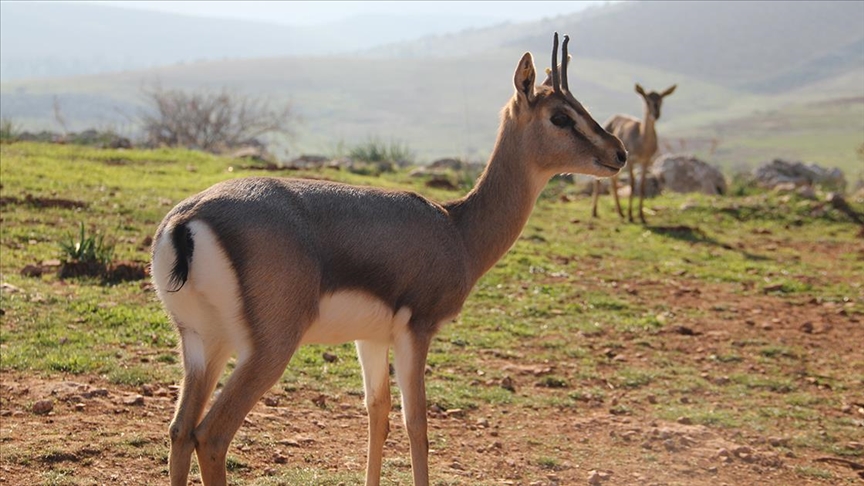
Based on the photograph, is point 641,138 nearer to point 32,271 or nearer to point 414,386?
point 32,271

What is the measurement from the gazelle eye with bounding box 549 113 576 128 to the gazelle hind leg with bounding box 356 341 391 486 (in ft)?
5.31

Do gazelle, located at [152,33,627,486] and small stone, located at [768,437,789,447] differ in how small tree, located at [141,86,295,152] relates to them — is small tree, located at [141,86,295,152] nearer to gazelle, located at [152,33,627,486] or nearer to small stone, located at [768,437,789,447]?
small stone, located at [768,437,789,447]

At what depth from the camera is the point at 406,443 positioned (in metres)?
6.62

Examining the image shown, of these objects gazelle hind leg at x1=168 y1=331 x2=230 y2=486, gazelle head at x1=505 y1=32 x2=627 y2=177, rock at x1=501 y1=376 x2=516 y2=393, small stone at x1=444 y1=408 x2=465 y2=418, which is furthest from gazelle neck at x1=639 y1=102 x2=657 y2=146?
gazelle hind leg at x1=168 y1=331 x2=230 y2=486

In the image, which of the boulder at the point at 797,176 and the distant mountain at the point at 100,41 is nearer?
the boulder at the point at 797,176

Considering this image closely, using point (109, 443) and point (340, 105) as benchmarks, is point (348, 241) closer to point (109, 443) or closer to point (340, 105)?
point (109, 443)

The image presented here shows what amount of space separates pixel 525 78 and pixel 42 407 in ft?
11.4

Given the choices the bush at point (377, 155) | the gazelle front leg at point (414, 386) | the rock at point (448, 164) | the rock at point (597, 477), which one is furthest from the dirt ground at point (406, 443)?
the bush at point (377, 155)

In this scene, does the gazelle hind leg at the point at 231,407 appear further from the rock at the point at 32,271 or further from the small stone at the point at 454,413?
the rock at the point at 32,271

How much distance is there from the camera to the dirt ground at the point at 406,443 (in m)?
5.67

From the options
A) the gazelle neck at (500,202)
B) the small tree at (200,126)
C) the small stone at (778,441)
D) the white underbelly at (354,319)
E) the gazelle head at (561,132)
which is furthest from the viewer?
the small tree at (200,126)

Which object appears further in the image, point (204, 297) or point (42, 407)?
point (42, 407)

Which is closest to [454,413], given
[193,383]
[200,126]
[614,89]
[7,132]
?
[193,383]

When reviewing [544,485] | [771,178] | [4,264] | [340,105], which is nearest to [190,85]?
[340,105]
